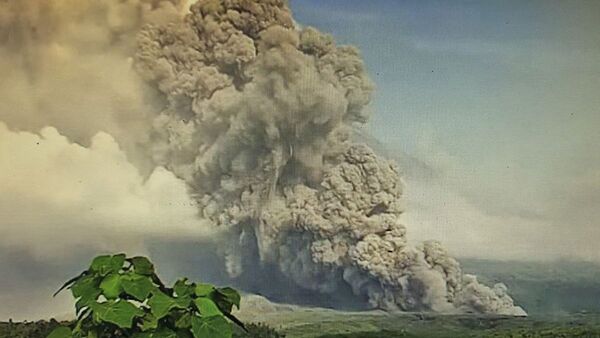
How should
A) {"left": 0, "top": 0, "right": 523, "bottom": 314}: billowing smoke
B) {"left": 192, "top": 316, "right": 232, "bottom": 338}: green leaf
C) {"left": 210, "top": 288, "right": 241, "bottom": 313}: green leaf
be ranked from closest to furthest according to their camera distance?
{"left": 192, "top": 316, "right": 232, "bottom": 338}: green leaf → {"left": 210, "top": 288, "right": 241, "bottom": 313}: green leaf → {"left": 0, "top": 0, "right": 523, "bottom": 314}: billowing smoke

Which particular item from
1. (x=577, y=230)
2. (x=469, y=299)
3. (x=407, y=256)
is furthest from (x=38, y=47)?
(x=577, y=230)

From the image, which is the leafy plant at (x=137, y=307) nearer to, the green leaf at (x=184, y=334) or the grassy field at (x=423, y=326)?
the green leaf at (x=184, y=334)

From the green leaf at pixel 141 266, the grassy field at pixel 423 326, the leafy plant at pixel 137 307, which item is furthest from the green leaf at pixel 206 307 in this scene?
the grassy field at pixel 423 326

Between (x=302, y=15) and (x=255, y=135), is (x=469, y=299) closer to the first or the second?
(x=255, y=135)

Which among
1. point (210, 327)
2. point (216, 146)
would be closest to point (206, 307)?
point (210, 327)

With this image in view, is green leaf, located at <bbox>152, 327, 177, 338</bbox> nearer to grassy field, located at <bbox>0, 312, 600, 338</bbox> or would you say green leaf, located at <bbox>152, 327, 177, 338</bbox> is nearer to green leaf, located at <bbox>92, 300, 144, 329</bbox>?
green leaf, located at <bbox>92, 300, 144, 329</bbox>

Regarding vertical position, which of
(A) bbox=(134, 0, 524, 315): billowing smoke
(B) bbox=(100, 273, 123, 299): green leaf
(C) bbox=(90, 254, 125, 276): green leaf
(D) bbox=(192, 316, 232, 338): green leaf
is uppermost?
(A) bbox=(134, 0, 524, 315): billowing smoke

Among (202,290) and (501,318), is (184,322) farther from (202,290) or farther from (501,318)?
(501,318)

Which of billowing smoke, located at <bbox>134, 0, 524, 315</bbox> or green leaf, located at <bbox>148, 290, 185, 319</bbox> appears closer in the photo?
green leaf, located at <bbox>148, 290, 185, 319</bbox>

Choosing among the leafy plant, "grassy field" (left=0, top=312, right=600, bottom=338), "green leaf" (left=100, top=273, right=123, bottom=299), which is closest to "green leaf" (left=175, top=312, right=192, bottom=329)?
the leafy plant
